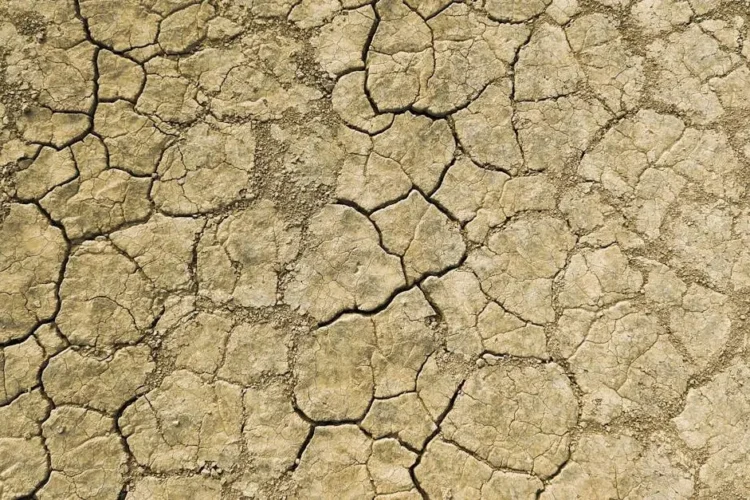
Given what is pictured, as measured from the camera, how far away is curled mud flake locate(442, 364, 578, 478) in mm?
2422

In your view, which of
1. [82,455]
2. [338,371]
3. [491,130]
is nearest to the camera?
[82,455]

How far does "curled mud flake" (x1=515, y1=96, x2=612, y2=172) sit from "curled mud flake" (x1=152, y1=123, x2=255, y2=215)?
102 cm

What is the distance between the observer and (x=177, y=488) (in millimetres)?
2383

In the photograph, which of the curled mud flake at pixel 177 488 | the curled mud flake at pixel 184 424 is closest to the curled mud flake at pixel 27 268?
the curled mud flake at pixel 184 424

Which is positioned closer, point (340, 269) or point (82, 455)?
point (82, 455)

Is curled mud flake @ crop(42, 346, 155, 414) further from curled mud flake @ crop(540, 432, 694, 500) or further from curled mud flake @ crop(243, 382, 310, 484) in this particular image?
curled mud flake @ crop(540, 432, 694, 500)

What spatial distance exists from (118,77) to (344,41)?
0.86 metres

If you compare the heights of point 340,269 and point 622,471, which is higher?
point 340,269

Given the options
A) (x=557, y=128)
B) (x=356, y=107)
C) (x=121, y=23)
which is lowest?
(x=557, y=128)

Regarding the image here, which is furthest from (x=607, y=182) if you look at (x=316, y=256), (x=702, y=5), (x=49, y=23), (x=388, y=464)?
(x=49, y=23)

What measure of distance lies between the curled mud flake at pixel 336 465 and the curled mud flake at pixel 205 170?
0.91 m

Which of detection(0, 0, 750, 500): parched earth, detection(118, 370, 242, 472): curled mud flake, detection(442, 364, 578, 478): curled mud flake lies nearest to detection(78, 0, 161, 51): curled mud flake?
detection(0, 0, 750, 500): parched earth

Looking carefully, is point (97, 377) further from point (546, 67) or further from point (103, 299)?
point (546, 67)

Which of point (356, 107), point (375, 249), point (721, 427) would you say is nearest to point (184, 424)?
point (375, 249)
